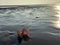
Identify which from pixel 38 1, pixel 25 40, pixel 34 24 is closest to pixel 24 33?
pixel 25 40

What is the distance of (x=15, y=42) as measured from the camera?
7711 mm

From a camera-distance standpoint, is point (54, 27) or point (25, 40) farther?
point (54, 27)

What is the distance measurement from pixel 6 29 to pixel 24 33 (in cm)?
273

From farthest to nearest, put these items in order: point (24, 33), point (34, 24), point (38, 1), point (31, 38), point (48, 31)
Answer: point (38, 1)
point (34, 24)
point (48, 31)
point (31, 38)
point (24, 33)

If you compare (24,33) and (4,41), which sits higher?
(24,33)

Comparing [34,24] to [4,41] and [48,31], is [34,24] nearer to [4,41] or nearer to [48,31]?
[48,31]

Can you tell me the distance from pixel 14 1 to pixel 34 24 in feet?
41.4

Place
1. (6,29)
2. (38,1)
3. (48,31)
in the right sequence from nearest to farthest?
1. (48,31)
2. (6,29)
3. (38,1)

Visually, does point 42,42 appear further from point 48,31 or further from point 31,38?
point 48,31

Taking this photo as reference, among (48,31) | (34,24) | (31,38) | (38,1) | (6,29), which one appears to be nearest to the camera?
(31,38)

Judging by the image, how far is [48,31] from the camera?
30.6 feet

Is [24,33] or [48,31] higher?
[24,33]

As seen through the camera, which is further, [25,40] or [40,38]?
[40,38]

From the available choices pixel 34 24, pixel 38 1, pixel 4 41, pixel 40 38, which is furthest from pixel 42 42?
pixel 38 1
